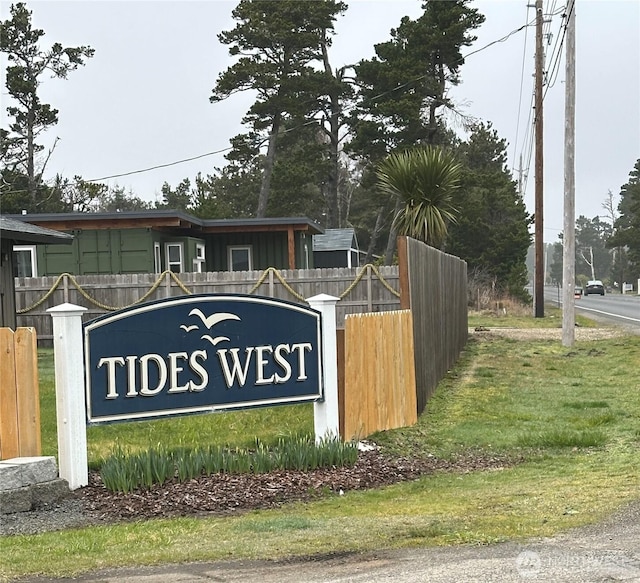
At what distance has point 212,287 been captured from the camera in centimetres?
2173

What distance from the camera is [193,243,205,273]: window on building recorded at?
29.4 meters

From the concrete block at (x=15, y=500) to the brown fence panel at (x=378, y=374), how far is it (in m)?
3.58

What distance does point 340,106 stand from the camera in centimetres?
4881

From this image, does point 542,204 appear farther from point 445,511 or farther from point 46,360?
point 445,511

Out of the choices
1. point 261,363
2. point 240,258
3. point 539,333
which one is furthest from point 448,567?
point 240,258

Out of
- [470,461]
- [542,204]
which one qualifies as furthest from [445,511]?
[542,204]

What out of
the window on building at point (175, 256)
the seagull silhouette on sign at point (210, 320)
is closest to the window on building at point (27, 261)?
the window on building at point (175, 256)

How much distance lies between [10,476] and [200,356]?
201 centimetres

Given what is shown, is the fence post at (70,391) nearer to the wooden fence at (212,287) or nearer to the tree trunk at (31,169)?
the wooden fence at (212,287)

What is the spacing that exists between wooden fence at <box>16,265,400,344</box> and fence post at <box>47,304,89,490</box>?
1340cm

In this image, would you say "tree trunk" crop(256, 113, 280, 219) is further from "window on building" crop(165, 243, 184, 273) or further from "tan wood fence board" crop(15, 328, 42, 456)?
"tan wood fence board" crop(15, 328, 42, 456)

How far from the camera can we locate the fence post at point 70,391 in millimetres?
7848

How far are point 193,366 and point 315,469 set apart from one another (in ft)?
4.74

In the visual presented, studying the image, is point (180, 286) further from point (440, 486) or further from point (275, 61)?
point (275, 61)
